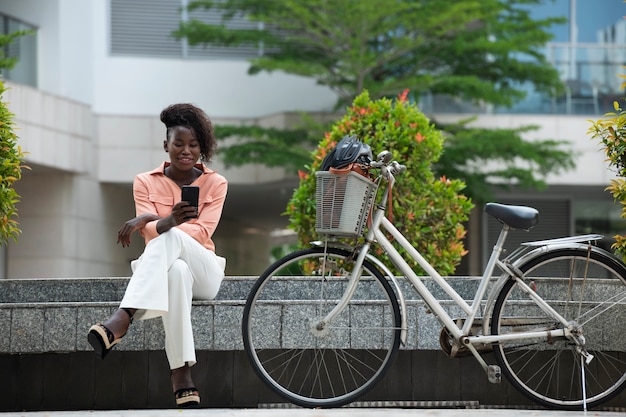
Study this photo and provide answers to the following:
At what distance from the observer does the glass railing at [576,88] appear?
70.7 ft

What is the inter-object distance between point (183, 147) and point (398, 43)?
14.2 meters

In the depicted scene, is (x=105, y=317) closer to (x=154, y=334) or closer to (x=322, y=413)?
(x=154, y=334)

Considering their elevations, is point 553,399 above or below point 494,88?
below

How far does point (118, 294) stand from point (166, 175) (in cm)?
96

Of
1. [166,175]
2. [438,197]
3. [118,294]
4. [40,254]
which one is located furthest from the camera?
[40,254]

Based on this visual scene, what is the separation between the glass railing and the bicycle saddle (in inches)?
644

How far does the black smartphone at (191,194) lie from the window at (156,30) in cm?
1720

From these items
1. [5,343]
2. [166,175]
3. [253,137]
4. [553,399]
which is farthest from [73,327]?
[253,137]

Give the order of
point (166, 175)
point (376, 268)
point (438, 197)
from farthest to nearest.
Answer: point (438, 197), point (166, 175), point (376, 268)

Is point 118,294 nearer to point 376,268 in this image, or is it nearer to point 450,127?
point 376,268

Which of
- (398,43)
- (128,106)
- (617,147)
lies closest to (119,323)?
(617,147)

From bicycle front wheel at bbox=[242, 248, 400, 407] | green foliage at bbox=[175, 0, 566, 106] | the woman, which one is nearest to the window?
green foliage at bbox=[175, 0, 566, 106]

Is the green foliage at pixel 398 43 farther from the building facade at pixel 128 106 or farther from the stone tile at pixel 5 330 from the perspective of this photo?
the stone tile at pixel 5 330

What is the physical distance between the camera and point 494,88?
20.5m
